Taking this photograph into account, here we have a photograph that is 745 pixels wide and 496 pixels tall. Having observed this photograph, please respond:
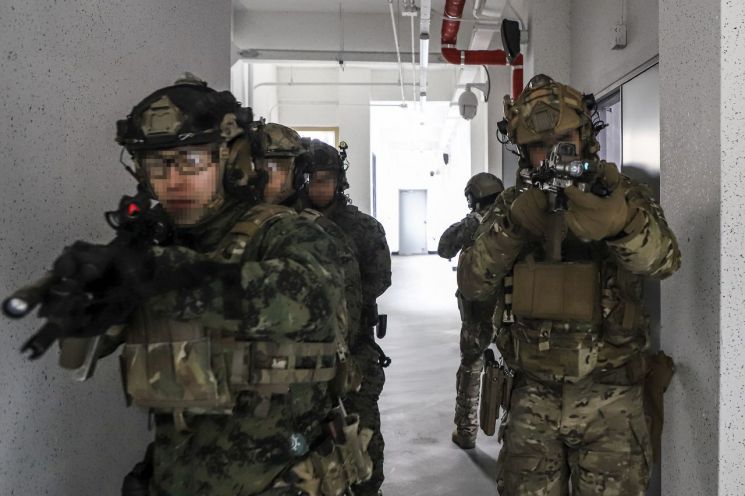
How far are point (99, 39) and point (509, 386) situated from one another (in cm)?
162

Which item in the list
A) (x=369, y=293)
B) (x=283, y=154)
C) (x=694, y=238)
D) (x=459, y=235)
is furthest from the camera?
(x=459, y=235)

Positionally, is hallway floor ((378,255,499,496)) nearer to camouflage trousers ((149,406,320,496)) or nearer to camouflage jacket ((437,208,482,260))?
camouflage jacket ((437,208,482,260))

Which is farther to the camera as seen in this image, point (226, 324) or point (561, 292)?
point (561, 292)

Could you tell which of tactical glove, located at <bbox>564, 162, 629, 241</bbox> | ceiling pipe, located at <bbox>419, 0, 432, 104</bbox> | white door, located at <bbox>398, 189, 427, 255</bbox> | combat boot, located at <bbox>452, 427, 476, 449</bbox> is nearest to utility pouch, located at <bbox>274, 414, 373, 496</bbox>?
tactical glove, located at <bbox>564, 162, 629, 241</bbox>

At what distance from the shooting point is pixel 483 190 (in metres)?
3.66

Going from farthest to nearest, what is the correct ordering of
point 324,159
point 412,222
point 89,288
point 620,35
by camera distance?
point 412,222 < point 620,35 < point 324,159 < point 89,288

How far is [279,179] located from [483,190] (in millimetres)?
1645

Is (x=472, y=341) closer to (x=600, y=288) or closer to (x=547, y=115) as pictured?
(x=600, y=288)

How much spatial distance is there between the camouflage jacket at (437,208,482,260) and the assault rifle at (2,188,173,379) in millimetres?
2826

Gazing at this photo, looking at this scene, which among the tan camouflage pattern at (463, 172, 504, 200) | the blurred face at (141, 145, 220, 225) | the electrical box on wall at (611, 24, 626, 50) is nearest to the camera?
the blurred face at (141, 145, 220, 225)

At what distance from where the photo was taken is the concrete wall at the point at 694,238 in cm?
153

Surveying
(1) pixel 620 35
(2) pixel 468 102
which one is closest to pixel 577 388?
(1) pixel 620 35

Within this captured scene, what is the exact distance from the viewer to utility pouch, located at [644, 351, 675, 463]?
1784 millimetres

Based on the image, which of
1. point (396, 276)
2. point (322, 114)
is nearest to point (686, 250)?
point (322, 114)
